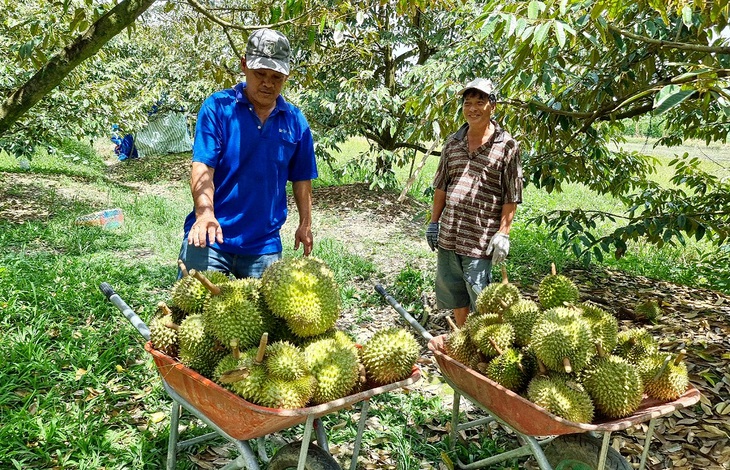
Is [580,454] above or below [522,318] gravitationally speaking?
below

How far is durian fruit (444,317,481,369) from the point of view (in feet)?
7.35

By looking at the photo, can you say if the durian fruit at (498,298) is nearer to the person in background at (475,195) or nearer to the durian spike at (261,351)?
the person in background at (475,195)

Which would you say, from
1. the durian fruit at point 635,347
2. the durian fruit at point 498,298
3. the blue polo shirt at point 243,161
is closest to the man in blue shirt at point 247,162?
the blue polo shirt at point 243,161

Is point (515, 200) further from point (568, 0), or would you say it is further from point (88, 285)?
point (88, 285)

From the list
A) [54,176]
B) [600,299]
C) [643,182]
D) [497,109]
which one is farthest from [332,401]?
[54,176]

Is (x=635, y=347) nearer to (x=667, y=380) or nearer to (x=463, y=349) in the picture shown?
(x=667, y=380)

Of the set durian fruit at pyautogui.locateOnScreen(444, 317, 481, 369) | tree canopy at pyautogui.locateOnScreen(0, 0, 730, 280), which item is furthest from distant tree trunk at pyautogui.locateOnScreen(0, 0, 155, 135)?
durian fruit at pyautogui.locateOnScreen(444, 317, 481, 369)

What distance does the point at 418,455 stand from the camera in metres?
2.80

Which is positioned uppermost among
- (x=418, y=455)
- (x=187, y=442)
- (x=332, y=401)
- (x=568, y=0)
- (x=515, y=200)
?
(x=568, y=0)

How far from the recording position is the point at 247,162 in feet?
8.38

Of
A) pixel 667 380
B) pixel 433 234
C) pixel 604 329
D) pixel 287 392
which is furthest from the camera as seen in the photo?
pixel 433 234

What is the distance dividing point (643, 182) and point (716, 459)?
3.00 m

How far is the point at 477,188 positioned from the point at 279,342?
6.38 feet

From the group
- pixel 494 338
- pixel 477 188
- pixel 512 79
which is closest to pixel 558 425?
pixel 494 338
